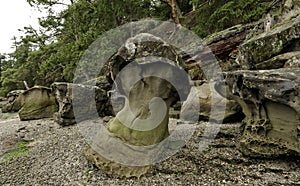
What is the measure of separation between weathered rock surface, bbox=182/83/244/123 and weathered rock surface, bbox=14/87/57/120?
633cm

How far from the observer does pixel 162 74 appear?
3322 mm

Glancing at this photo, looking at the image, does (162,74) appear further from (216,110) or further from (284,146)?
(216,110)

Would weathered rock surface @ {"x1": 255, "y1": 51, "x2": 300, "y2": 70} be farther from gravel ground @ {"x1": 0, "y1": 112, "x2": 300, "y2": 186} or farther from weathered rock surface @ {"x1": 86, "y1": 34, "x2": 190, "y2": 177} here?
weathered rock surface @ {"x1": 86, "y1": 34, "x2": 190, "y2": 177}

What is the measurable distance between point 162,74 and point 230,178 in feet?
5.74

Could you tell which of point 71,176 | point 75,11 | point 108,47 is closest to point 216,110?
point 71,176

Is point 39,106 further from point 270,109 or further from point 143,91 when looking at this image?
point 270,109

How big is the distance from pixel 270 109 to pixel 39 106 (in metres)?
9.08

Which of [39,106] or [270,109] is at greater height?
[270,109]

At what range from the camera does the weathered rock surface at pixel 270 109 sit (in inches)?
102

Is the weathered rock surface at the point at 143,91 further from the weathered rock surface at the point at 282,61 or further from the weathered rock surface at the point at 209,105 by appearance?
the weathered rock surface at the point at 209,105

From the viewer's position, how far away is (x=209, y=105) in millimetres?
5418

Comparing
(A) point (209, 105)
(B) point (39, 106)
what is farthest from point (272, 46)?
(B) point (39, 106)

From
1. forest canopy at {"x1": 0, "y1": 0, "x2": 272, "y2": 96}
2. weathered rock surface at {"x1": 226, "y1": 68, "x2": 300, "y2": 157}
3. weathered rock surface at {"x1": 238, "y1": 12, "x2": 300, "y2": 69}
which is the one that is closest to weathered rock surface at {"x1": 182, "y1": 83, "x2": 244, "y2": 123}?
weathered rock surface at {"x1": 238, "y1": 12, "x2": 300, "y2": 69}

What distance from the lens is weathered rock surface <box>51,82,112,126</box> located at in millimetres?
6875
